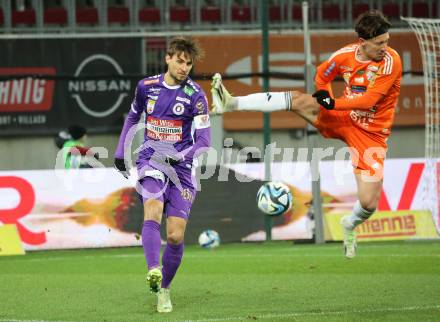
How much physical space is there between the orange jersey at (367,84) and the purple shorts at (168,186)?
145 centimetres

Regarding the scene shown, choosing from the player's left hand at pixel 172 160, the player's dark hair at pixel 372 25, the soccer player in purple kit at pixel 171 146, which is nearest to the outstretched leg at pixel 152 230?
the soccer player in purple kit at pixel 171 146

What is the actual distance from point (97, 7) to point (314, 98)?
13.2 meters

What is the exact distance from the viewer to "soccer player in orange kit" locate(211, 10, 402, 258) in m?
8.59

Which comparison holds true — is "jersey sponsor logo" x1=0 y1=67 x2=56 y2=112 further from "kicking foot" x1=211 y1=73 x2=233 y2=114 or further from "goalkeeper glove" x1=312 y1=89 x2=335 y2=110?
"goalkeeper glove" x1=312 y1=89 x2=335 y2=110

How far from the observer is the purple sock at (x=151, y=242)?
7758 mm

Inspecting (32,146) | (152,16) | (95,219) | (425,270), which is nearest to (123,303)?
(425,270)

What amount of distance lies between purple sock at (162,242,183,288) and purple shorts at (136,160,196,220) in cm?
27

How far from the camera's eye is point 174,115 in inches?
321

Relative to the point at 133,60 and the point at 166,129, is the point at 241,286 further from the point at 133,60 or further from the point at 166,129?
the point at 133,60

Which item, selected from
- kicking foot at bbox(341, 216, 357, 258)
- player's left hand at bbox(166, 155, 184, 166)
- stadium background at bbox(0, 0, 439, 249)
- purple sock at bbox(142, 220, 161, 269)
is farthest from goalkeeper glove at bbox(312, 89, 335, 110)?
stadium background at bbox(0, 0, 439, 249)

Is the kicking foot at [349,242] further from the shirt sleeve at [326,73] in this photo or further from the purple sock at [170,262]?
the purple sock at [170,262]

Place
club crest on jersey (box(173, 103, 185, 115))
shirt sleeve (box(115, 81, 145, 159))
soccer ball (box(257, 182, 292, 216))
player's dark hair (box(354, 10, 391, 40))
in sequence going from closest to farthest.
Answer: club crest on jersey (box(173, 103, 185, 115)) < shirt sleeve (box(115, 81, 145, 159)) < player's dark hair (box(354, 10, 391, 40)) < soccer ball (box(257, 182, 292, 216))

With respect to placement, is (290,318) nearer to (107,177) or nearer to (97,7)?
(107,177)

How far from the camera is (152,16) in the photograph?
70.8ft
